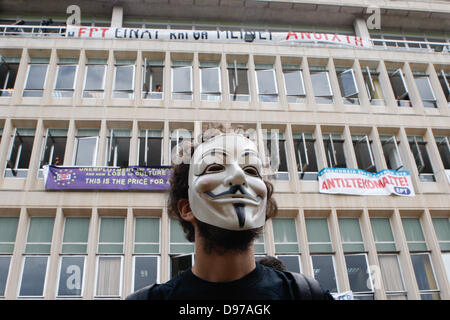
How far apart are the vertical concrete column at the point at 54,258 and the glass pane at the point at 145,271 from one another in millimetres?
2724

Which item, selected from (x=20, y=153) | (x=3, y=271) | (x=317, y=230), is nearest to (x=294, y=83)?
(x=317, y=230)

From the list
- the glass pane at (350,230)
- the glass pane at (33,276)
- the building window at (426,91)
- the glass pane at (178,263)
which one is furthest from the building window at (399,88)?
the glass pane at (33,276)

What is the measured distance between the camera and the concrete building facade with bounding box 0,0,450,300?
1468 cm

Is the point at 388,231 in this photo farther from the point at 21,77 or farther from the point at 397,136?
the point at 21,77

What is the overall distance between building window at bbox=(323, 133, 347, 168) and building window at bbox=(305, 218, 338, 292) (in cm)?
277

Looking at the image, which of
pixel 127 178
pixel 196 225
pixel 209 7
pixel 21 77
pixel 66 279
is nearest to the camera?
pixel 196 225

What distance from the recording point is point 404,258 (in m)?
15.4

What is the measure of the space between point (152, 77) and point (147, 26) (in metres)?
4.69

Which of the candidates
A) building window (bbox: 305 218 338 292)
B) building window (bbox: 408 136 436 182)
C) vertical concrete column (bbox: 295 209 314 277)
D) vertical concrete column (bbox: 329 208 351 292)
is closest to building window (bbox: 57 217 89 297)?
vertical concrete column (bbox: 295 209 314 277)

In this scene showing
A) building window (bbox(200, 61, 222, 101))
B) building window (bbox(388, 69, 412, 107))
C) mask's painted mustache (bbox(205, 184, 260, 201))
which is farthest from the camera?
building window (bbox(388, 69, 412, 107))

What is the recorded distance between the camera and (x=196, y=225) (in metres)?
3.24

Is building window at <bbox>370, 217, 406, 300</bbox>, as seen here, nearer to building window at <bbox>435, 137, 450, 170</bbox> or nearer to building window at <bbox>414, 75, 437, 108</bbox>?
building window at <bbox>435, 137, 450, 170</bbox>

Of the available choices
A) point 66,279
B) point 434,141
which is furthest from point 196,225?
point 434,141

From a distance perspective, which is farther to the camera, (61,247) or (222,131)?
(61,247)
